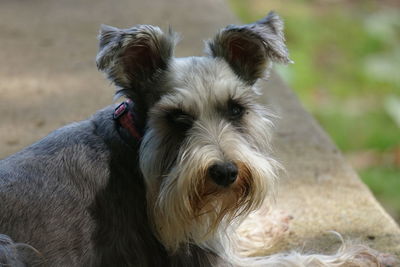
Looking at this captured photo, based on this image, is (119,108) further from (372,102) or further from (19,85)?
(372,102)

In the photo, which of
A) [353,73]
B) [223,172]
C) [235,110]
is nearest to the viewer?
[223,172]

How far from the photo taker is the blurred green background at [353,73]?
7934mm

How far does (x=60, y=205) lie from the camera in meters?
3.28

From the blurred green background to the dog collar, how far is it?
389cm

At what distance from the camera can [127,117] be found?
3412mm

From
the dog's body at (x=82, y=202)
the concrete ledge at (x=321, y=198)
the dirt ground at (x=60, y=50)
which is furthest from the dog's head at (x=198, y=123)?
the dirt ground at (x=60, y=50)

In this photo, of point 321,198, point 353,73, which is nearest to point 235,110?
point 321,198

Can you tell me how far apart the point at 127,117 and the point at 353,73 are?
6999mm

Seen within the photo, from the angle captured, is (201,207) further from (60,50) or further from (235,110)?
(60,50)

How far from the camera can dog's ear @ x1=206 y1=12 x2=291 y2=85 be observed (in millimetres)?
3453

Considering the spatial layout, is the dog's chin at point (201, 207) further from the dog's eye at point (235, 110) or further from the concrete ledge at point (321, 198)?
the concrete ledge at point (321, 198)

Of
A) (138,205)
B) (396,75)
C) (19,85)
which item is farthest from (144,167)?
(396,75)

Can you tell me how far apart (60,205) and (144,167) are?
422mm

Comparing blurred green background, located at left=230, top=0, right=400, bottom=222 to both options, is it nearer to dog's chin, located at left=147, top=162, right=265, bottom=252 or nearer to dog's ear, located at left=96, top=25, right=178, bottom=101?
dog's chin, located at left=147, top=162, right=265, bottom=252
